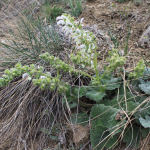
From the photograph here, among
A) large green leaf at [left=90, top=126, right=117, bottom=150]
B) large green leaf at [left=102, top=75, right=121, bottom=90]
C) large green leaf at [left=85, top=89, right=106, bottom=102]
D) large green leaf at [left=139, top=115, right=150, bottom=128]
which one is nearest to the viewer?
large green leaf at [left=139, top=115, right=150, bottom=128]

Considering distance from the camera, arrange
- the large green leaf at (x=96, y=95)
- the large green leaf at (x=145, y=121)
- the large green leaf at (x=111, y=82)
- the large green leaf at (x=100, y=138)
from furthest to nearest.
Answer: the large green leaf at (x=111, y=82) < the large green leaf at (x=96, y=95) < the large green leaf at (x=100, y=138) < the large green leaf at (x=145, y=121)

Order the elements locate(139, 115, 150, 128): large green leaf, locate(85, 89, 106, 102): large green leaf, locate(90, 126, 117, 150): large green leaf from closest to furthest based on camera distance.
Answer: locate(139, 115, 150, 128): large green leaf → locate(90, 126, 117, 150): large green leaf → locate(85, 89, 106, 102): large green leaf

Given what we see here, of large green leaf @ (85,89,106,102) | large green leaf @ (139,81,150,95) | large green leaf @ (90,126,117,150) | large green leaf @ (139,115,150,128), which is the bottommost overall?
large green leaf @ (90,126,117,150)

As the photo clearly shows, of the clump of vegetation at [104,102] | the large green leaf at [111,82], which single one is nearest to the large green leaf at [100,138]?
the clump of vegetation at [104,102]

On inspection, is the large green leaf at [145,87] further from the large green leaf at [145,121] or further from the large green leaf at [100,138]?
the large green leaf at [100,138]

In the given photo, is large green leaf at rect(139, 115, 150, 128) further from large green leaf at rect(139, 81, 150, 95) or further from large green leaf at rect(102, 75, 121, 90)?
large green leaf at rect(102, 75, 121, 90)

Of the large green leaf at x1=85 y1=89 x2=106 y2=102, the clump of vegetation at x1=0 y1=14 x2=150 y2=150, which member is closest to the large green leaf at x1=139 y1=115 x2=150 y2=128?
the clump of vegetation at x1=0 y1=14 x2=150 y2=150

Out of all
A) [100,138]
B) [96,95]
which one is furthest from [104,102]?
[100,138]

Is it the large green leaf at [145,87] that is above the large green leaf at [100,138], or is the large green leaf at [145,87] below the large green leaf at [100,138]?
above

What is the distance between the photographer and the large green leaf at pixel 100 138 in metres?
1.18

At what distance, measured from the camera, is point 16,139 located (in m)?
1.58

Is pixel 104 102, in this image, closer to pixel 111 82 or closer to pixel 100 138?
pixel 111 82

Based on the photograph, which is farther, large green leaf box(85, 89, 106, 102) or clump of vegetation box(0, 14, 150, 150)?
large green leaf box(85, 89, 106, 102)

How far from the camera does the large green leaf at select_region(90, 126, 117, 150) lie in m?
1.18
